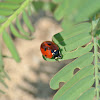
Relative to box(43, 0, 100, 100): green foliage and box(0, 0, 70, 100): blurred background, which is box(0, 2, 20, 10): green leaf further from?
box(0, 0, 70, 100): blurred background

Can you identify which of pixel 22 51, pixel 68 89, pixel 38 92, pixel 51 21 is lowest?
pixel 38 92

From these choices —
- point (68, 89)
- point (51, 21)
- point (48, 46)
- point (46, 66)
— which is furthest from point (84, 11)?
point (51, 21)

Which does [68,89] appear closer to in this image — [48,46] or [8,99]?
[48,46]

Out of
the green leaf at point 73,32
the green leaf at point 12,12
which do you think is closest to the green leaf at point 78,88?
the green leaf at point 73,32

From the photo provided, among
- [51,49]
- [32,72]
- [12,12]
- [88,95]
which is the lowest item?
[88,95]

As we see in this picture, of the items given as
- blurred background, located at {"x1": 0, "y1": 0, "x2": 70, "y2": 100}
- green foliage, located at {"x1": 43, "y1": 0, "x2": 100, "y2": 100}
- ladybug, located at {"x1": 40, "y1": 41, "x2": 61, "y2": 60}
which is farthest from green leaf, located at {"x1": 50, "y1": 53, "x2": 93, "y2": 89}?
blurred background, located at {"x1": 0, "y1": 0, "x2": 70, "y2": 100}

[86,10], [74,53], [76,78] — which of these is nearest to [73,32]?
[74,53]

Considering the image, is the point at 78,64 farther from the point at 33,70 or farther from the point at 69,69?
the point at 33,70
